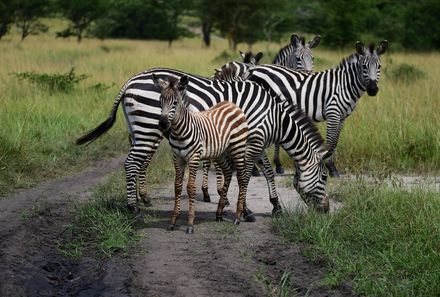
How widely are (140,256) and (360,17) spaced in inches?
1127

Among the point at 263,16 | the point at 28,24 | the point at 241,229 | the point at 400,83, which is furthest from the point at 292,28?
the point at 241,229

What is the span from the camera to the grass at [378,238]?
5484mm

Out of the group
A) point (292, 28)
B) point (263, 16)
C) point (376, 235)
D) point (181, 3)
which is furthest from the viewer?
point (181, 3)

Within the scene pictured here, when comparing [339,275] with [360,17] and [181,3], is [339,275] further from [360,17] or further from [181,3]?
[181,3]

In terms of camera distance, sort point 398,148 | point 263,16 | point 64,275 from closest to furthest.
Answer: point 64,275
point 398,148
point 263,16

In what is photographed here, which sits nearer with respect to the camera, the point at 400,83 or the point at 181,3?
the point at 400,83

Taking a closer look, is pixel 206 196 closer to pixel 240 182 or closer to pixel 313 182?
pixel 240 182

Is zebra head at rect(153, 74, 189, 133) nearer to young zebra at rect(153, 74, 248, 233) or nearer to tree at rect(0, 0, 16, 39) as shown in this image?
young zebra at rect(153, 74, 248, 233)

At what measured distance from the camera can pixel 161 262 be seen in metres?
6.02

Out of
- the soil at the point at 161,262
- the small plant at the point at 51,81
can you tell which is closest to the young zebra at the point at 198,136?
the soil at the point at 161,262

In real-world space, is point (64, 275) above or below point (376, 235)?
below

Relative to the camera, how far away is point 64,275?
590 cm

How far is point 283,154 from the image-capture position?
10.7 m

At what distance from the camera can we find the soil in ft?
18.1
